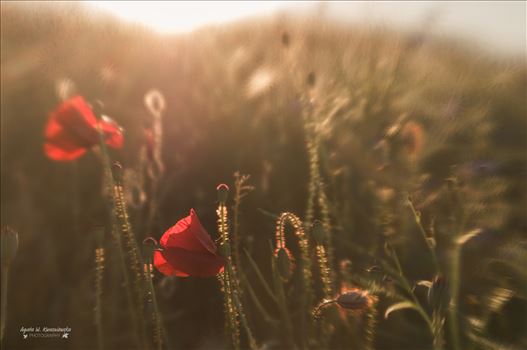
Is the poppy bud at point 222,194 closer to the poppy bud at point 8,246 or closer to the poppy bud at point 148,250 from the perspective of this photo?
the poppy bud at point 148,250

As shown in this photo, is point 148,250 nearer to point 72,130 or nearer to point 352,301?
Result: point 352,301

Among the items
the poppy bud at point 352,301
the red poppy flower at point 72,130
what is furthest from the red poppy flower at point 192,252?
the red poppy flower at point 72,130

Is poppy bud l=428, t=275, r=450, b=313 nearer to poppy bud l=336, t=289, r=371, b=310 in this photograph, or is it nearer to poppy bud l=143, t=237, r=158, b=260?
poppy bud l=336, t=289, r=371, b=310

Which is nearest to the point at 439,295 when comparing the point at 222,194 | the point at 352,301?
the point at 352,301

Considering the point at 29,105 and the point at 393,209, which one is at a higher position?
the point at 29,105

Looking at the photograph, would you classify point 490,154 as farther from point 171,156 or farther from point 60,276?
point 60,276

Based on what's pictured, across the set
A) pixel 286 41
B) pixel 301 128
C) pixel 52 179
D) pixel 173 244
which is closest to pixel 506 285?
pixel 173 244
